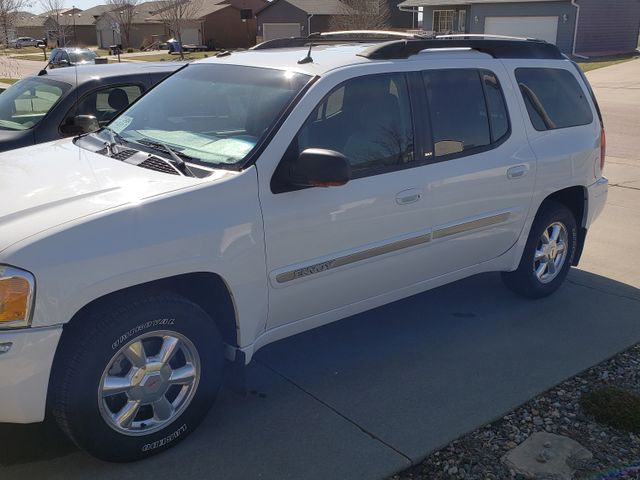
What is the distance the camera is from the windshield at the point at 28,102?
255 inches

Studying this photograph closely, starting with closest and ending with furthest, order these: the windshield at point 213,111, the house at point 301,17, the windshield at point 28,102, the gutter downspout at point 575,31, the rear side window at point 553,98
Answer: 1. the windshield at point 213,111
2. the rear side window at point 553,98
3. the windshield at point 28,102
4. the gutter downspout at point 575,31
5. the house at point 301,17

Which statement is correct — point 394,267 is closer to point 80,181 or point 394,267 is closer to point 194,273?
point 194,273

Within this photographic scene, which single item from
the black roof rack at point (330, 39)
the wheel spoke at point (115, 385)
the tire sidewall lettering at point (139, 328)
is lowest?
the wheel spoke at point (115, 385)

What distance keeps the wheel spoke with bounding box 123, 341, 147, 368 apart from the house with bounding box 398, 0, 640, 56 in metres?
31.6

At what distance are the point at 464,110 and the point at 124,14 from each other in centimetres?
6838

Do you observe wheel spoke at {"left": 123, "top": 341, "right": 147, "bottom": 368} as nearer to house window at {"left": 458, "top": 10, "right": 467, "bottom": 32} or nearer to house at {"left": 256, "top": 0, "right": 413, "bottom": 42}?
house window at {"left": 458, "top": 10, "right": 467, "bottom": 32}

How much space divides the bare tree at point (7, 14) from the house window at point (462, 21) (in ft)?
84.2

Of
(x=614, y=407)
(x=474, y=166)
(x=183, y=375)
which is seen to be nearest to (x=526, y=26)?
(x=474, y=166)

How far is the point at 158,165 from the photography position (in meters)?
3.52

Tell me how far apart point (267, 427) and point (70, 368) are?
113cm

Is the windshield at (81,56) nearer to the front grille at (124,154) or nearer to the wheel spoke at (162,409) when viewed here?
the front grille at (124,154)

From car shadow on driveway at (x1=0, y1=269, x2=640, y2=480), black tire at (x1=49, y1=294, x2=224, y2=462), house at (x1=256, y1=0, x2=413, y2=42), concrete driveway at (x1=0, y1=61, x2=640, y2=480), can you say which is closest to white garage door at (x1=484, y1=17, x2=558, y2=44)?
house at (x1=256, y1=0, x2=413, y2=42)

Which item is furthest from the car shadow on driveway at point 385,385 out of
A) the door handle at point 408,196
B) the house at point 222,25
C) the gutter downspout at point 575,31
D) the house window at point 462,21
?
the house at point 222,25

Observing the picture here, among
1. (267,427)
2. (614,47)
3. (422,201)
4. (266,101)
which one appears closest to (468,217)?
(422,201)
